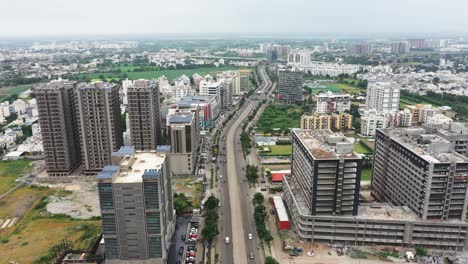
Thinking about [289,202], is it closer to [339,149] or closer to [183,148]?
[339,149]

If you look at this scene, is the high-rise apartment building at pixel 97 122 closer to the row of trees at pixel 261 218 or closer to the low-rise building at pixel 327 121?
the row of trees at pixel 261 218

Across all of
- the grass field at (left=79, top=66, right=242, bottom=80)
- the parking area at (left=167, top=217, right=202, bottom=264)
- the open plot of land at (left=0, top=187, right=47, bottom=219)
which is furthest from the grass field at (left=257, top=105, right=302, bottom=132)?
the grass field at (left=79, top=66, right=242, bottom=80)

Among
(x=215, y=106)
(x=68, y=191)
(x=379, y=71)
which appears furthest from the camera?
(x=379, y=71)

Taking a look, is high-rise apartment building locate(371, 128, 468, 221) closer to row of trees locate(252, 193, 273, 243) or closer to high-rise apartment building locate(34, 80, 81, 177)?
row of trees locate(252, 193, 273, 243)

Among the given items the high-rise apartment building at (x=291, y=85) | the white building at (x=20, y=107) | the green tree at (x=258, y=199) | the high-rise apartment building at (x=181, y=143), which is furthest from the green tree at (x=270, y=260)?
the white building at (x=20, y=107)

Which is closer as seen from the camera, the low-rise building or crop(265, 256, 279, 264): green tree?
crop(265, 256, 279, 264): green tree

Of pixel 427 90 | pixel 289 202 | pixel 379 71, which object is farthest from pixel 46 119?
pixel 379 71

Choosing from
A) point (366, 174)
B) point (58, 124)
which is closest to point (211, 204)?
point (366, 174)
